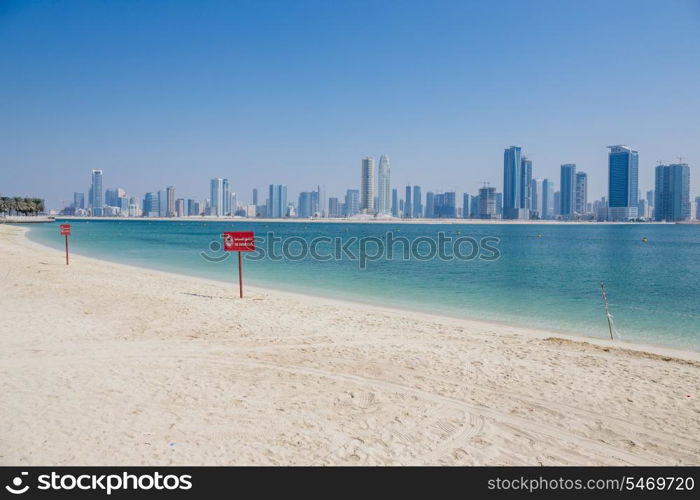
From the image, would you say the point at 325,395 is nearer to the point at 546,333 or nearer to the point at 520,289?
the point at 546,333

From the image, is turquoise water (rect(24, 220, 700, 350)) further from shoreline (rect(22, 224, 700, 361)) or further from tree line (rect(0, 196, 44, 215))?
tree line (rect(0, 196, 44, 215))

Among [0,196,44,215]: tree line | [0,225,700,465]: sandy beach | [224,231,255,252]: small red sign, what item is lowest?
[0,225,700,465]: sandy beach

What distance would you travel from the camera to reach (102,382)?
22.0 feet

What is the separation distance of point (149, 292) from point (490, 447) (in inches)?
550

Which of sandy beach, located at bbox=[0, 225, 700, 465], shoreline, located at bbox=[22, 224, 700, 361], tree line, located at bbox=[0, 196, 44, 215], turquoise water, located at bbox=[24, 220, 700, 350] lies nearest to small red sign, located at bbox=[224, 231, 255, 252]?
shoreline, located at bbox=[22, 224, 700, 361]

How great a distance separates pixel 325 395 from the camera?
6.43 metres

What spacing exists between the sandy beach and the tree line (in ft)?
480

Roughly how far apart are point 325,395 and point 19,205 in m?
168

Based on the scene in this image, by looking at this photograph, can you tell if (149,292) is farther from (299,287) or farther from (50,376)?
(50,376)

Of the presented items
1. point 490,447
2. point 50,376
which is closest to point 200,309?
point 50,376

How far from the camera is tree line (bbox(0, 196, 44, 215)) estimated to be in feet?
424
